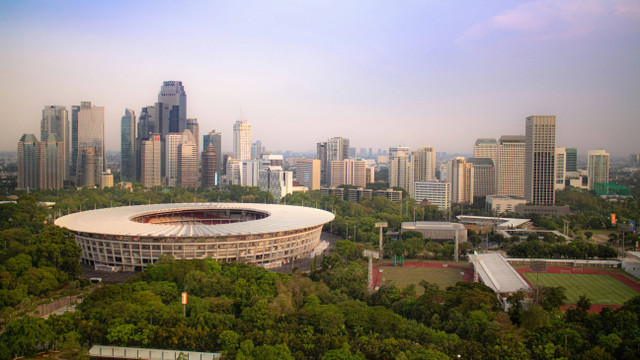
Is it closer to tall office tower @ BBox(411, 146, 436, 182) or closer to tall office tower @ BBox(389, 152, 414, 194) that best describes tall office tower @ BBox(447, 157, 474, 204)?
tall office tower @ BBox(389, 152, 414, 194)

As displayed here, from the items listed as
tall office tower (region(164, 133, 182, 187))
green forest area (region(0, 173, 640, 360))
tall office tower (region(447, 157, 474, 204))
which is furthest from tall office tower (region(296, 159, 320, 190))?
green forest area (region(0, 173, 640, 360))

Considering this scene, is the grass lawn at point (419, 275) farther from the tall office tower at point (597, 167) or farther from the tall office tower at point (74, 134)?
the tall office tower at point (74, 134)

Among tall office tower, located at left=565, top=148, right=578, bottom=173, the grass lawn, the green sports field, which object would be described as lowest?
the grass lawn

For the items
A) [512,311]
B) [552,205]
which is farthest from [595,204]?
[512,311]

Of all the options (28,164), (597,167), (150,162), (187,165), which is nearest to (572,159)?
(597,167)

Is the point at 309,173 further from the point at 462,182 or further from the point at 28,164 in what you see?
the point at 28,164
